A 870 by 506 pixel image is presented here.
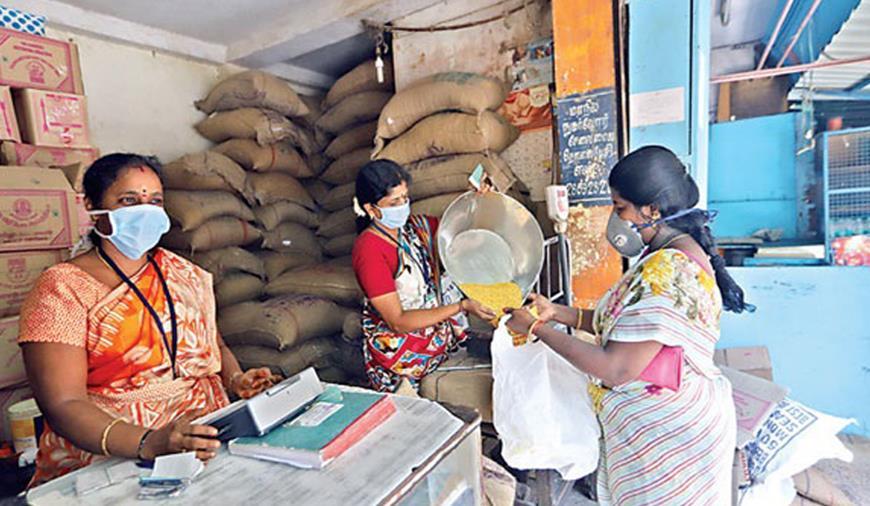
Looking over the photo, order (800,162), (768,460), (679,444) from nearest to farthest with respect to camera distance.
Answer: (679,444) < (768,460) < (800,162)

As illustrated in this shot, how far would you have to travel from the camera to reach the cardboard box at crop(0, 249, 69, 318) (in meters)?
1.95

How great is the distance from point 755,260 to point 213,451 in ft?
8.62

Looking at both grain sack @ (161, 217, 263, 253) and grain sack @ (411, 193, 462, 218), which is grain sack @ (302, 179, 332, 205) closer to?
grain sack @ (161, 217, 263, 253)

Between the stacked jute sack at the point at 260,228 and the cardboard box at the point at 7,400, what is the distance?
0.91 m

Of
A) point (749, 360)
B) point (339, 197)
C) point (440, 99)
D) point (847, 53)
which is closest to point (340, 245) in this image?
point (339, 197)

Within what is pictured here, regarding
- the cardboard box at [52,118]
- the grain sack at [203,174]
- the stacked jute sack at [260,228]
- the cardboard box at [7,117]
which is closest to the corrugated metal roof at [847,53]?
the stacked jute sack at [260,228]

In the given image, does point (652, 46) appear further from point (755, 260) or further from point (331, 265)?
point (331, 265)

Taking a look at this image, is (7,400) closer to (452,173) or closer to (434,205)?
(434,205)

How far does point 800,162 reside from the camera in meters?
3.32

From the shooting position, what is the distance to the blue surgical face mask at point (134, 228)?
45.1 inches

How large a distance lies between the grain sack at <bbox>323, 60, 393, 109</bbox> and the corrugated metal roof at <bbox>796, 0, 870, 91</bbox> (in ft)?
8.20

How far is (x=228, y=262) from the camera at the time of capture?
2.85m

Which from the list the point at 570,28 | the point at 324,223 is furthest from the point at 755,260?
the point at 324,223

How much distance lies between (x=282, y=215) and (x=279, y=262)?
0.30 m
